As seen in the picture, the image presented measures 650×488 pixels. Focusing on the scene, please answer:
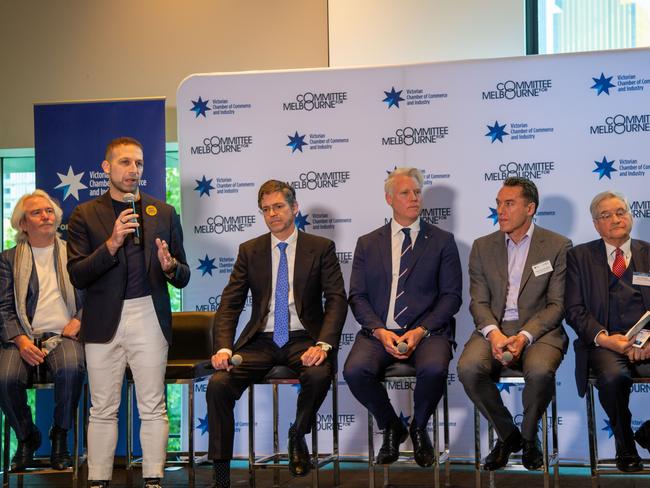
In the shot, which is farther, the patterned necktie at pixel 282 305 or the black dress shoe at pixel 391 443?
the patterned necktie at pixel 282 305

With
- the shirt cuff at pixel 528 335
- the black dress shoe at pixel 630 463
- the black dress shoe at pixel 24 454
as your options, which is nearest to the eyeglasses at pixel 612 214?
the shirt cuff at pixel 528 335

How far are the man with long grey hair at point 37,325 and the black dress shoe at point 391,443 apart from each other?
1.75 metres

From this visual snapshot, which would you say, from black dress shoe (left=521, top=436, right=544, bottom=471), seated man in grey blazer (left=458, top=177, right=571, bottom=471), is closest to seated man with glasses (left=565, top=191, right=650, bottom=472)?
seated man in grey blazer (left=458, top=177, right=571, bottom=471)

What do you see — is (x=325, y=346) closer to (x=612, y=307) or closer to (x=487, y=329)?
(x=487, y=329)

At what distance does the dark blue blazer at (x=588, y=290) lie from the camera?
437 cm

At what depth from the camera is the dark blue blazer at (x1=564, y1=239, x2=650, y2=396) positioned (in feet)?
14.3

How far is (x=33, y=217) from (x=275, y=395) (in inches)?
72.1

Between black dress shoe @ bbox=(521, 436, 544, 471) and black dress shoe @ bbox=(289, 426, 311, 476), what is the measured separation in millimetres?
1110

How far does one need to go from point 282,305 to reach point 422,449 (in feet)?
3.70

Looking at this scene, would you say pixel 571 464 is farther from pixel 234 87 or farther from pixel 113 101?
pixel 113 101

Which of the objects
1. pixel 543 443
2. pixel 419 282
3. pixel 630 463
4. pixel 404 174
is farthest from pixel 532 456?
pixel 404 174

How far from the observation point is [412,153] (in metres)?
5.42

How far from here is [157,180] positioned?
226 inches

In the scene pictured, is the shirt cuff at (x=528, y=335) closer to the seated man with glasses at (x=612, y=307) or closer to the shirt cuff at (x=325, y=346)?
the seated man with glasses at (x=612, y=307)
